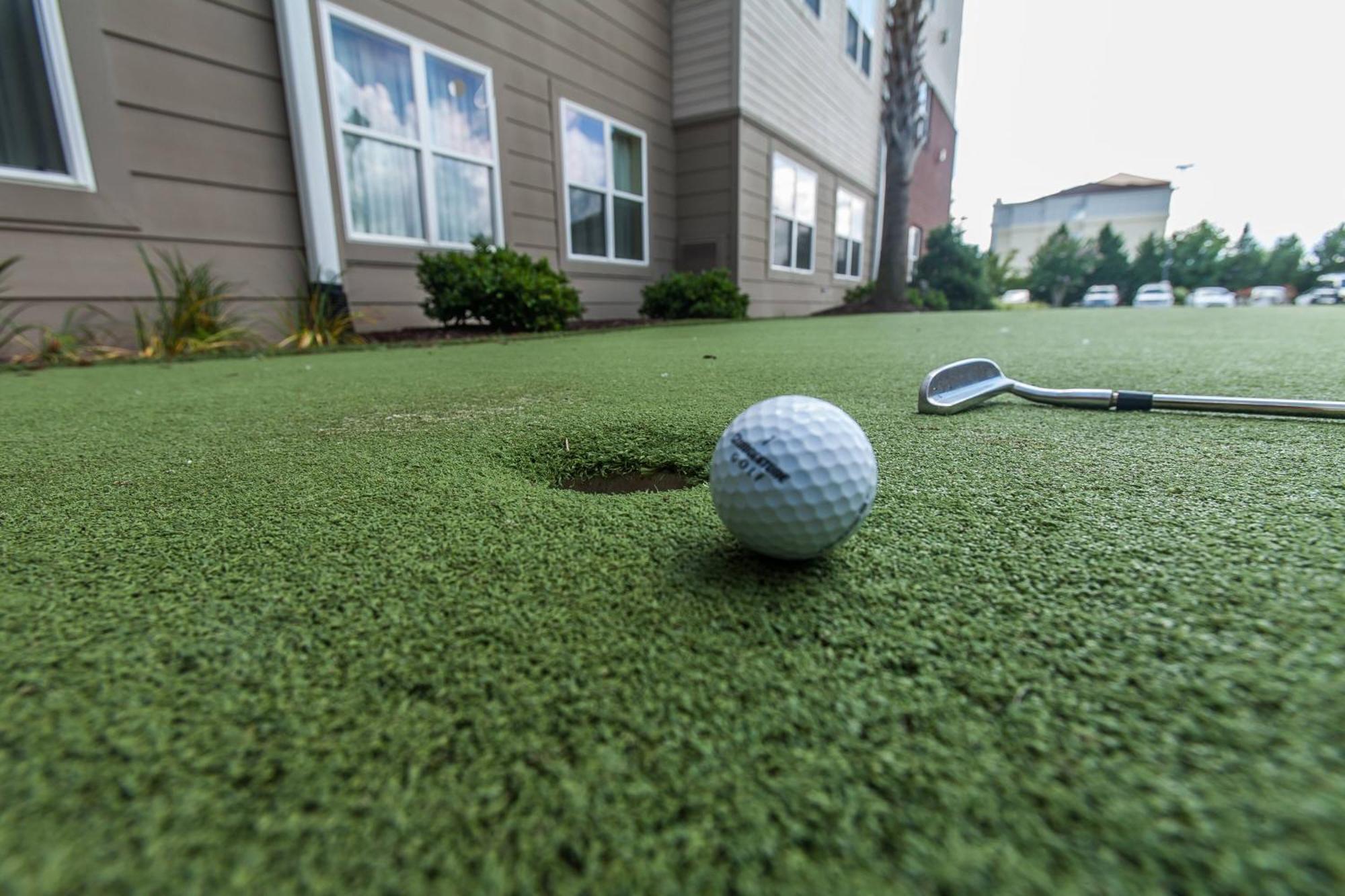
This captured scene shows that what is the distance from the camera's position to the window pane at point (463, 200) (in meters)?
5.46

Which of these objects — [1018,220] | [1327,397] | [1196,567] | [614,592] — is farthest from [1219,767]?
[1018,220]

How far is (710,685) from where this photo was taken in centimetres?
56

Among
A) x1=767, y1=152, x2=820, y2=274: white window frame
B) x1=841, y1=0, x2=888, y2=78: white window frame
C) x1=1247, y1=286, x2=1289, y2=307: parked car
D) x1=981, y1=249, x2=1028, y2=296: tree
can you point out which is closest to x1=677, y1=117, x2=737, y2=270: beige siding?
x1=767, y1=152, x2=820, y2=274: white window frame

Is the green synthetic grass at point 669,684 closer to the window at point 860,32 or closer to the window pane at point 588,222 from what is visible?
the window pane at point 588,222

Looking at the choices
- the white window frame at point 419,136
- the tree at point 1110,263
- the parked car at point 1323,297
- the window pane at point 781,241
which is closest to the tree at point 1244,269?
the parked car at point 1323,297

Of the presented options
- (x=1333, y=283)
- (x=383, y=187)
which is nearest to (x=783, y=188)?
(x=383, y=187)

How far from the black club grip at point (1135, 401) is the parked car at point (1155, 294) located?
1376 inches

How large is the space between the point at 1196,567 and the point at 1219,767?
0.38 meters

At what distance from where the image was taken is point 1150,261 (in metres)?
35.5

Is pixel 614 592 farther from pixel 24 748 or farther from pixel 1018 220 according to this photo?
pixel 1018 220

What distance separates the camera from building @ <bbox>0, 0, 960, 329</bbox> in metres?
3.58

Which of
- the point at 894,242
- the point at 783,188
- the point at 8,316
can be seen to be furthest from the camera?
the point at 894,242

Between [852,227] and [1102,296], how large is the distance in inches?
1069

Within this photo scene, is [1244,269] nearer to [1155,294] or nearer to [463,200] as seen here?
[1155,294]
